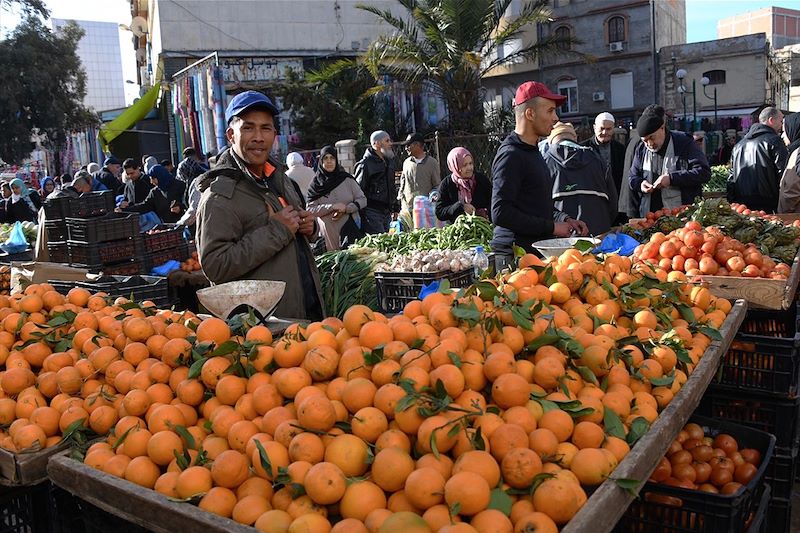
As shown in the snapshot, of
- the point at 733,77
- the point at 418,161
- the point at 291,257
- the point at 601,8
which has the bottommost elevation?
the point at 291,257

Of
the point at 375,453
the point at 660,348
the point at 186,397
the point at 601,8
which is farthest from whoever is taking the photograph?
the point at 601,8

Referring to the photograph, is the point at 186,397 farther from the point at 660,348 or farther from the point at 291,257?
the point at 660,348

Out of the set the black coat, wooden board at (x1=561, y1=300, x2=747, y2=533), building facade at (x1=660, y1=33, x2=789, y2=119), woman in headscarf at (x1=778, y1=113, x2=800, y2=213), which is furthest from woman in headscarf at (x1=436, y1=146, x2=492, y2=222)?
building facade at (x1=660, y1=33, x2=789, y2=119)

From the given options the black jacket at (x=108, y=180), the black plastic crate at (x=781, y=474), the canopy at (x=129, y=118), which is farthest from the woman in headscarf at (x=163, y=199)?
the canopy at (x=129, y=118)

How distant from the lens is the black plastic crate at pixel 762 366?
2990 mm

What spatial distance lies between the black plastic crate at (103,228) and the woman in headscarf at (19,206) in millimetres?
5504

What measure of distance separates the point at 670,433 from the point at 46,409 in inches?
77.8

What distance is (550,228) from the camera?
4.11 m

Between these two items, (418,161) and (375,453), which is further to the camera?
(418,161)

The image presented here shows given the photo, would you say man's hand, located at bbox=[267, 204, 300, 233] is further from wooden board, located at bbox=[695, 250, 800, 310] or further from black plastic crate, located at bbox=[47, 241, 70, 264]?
black plastic crate, located at bbox=[47, 241, 70, 264]

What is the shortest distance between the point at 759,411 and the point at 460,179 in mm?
4233

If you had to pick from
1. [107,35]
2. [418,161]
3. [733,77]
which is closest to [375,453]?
[418,161]

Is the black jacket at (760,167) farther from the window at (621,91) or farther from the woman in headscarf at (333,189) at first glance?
the window at (621,91)

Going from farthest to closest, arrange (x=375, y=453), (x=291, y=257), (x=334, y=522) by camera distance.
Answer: (x=291, y=257) → (x=375, y=453) → (x=334, y=522)
